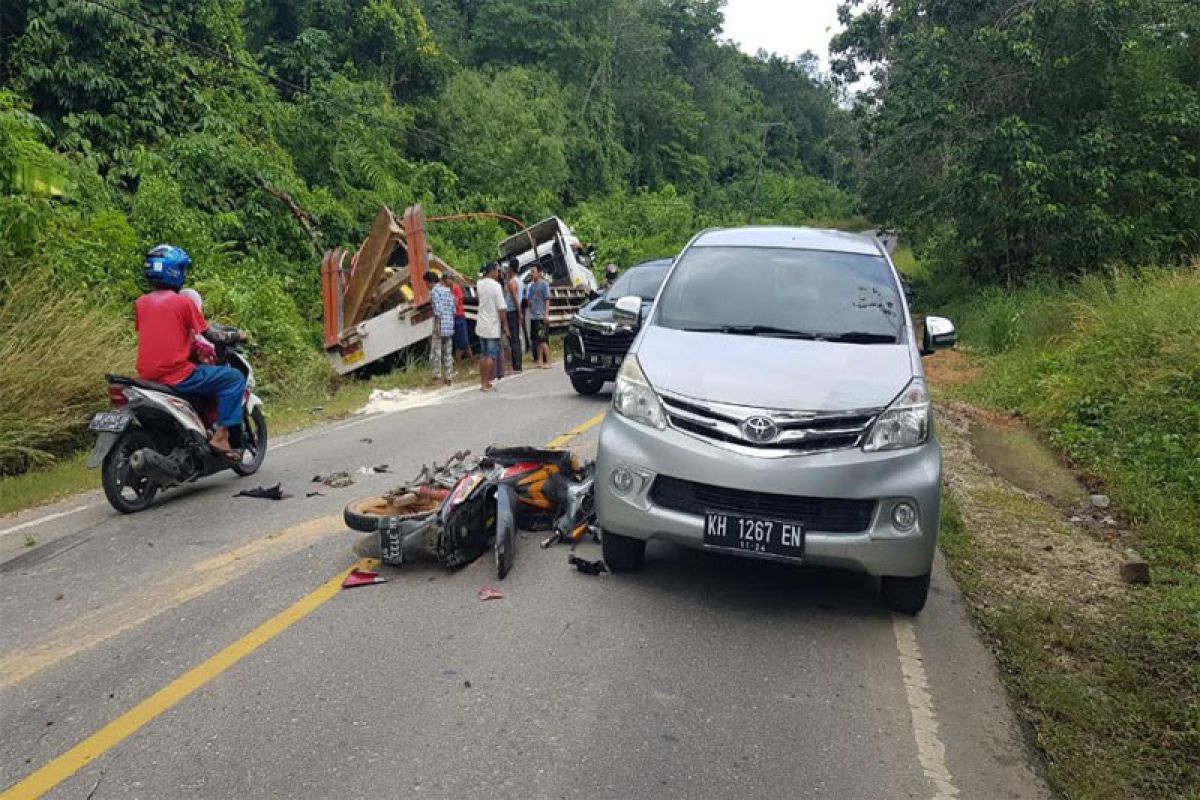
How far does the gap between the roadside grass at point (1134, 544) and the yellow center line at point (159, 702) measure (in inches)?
135

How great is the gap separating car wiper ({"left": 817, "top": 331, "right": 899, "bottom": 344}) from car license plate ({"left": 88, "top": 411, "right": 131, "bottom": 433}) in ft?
15.6

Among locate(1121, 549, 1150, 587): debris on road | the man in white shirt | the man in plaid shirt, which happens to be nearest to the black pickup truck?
the man in white shirt

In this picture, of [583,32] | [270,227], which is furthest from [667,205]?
[270,227]

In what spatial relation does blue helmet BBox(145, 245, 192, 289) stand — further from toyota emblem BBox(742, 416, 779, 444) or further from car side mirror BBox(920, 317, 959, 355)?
car side mirror BBox(920, 317, 959, 355)

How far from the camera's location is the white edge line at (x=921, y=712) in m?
3.46

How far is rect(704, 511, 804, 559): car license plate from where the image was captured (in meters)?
4.48

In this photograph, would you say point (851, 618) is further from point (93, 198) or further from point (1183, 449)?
point (93, 198)

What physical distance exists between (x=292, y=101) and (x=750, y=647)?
2627 cm

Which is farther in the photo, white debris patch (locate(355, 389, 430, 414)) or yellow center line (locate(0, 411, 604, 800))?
white debris patch (locate(355, 389, 430, 414))

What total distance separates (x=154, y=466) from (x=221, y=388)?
81 cm

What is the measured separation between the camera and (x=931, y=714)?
3.97 meters

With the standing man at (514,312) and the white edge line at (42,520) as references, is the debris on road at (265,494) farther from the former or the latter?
the standing man at (514,312)

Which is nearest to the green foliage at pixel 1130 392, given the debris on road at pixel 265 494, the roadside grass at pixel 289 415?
the debris on road at pixel 265 494

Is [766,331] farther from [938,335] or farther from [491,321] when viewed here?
[491,321]
